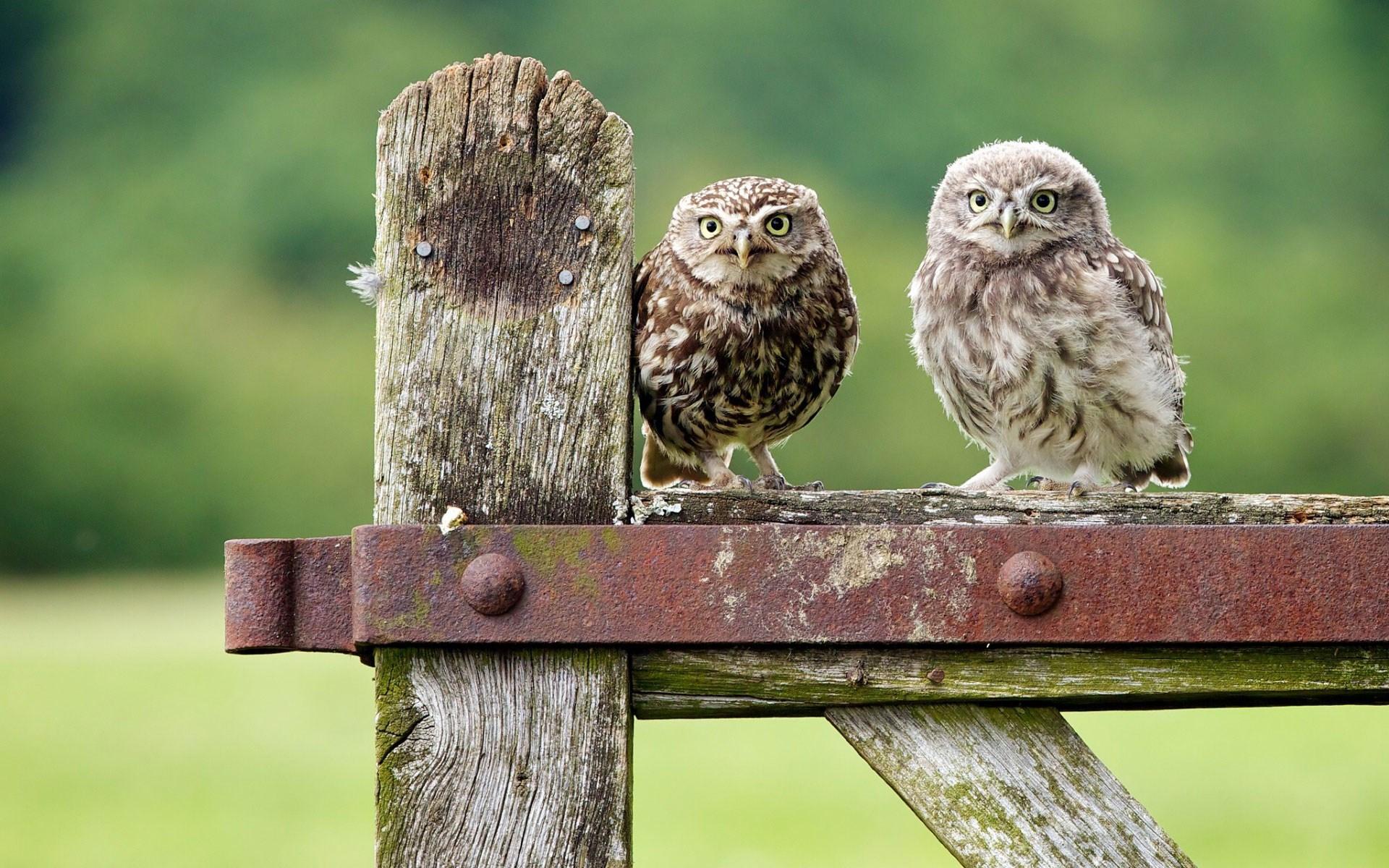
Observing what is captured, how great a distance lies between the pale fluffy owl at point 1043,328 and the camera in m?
2.46

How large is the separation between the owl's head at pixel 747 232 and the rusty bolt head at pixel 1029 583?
1.10 meters

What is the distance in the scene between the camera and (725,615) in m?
1.27

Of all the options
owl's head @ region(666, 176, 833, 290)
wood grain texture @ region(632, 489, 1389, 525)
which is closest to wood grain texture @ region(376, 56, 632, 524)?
wood grain texture @ region(632, 489, 1389, 525)

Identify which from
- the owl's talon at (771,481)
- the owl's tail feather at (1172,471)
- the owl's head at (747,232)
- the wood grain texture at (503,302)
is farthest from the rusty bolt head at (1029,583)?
the owl's tail feather at (1172,471)

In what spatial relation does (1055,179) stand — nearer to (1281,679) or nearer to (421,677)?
(1281,679)

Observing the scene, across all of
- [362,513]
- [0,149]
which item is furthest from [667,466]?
[0,149]

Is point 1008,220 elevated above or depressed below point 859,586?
above

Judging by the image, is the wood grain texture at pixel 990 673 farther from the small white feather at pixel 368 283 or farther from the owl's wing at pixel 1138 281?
the owl's wing at pixel 1138 281

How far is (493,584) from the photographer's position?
4.13 ft

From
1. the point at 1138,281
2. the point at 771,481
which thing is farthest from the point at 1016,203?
the point at 771,481

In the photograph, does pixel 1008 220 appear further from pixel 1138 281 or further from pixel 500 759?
pixel 500 759

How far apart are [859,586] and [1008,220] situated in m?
1.45

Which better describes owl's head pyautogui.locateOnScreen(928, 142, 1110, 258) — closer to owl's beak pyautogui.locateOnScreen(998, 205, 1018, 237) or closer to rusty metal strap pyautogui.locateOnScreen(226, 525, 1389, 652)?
owl's beak pyautogui.locateOnScreen(998, 205, 1018, 237)

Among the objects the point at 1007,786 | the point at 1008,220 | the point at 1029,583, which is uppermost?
the point at 1008,220
